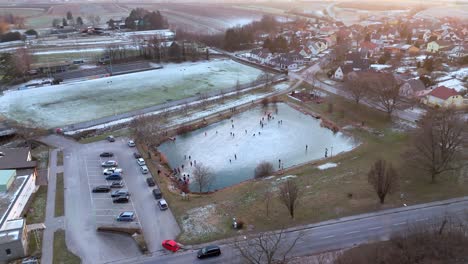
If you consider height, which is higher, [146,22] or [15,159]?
[146,22]

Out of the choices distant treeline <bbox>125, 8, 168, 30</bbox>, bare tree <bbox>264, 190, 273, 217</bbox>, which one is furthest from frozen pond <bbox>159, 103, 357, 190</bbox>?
distant treeline <bbox>125, 8, 168, 30</bbox>

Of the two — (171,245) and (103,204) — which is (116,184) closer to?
(103,204)

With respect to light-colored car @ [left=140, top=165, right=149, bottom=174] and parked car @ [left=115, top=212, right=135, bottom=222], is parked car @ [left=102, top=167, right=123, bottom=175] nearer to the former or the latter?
light-colored car @ [left=140, top=165, right=149, bottom=174]

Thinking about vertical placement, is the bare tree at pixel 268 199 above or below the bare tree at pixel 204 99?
below

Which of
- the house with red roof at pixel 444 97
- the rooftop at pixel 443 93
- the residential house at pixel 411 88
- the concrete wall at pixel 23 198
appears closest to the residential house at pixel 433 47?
the residential house at pixel 411 88

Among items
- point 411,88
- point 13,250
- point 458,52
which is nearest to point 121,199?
point 13,250

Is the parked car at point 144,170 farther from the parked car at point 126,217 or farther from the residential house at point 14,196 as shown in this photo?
the residential house at point 14,196
